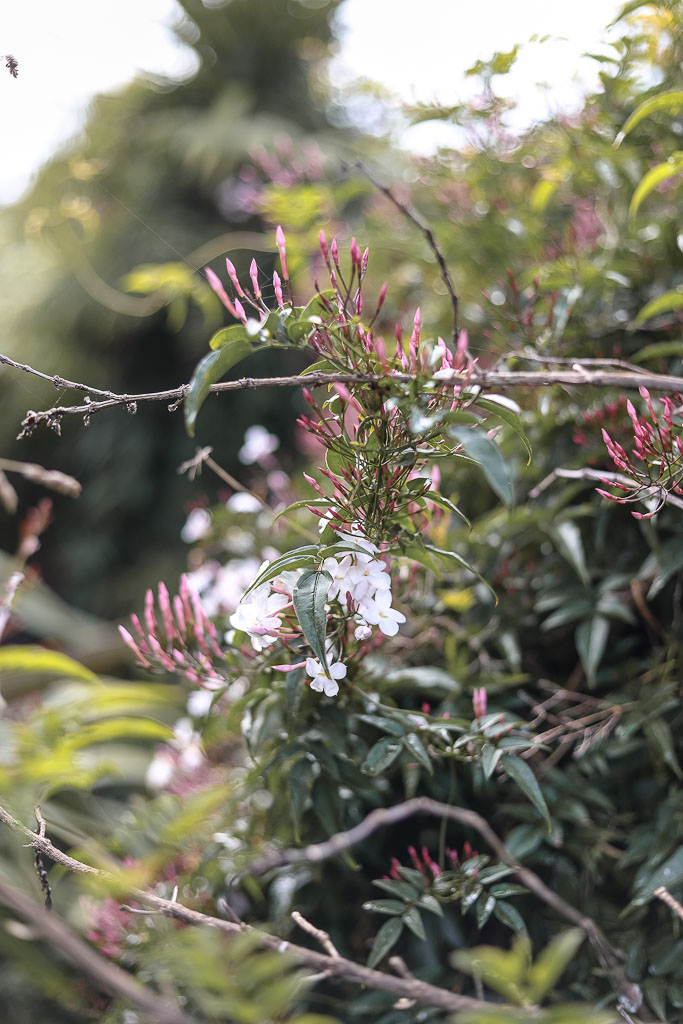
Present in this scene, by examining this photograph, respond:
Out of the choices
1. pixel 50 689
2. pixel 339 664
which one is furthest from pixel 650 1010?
pixel 50 689

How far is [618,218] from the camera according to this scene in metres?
0.93

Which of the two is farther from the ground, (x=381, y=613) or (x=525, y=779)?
(x=381, y=613)

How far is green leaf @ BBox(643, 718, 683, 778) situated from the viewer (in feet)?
1.95

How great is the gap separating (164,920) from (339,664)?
417mm

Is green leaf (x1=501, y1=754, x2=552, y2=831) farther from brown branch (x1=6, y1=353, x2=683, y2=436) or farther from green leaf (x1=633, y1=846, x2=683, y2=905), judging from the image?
brown branch (x1=6, y1=353, x2=683, y2=436)

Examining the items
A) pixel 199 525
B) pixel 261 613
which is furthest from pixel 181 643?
pixel 199 525

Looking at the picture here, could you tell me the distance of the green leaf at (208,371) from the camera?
43cm

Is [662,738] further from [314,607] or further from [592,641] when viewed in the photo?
[314,607]

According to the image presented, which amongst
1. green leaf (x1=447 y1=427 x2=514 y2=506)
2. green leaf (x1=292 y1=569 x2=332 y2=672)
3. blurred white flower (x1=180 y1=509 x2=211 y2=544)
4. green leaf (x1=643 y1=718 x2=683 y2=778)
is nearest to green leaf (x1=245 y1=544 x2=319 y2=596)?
green leaf (x1=292 y1=569 x2=332 y2=672)

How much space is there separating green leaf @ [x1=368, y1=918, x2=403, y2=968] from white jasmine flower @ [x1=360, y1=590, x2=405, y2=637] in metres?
0.23

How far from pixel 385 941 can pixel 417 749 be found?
0.47 feet

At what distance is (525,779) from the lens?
1.82 ft

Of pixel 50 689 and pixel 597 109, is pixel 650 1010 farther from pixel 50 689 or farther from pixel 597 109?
pixel 50 689

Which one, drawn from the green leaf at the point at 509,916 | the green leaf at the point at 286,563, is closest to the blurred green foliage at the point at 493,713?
the green leaf at the point at 509,916
